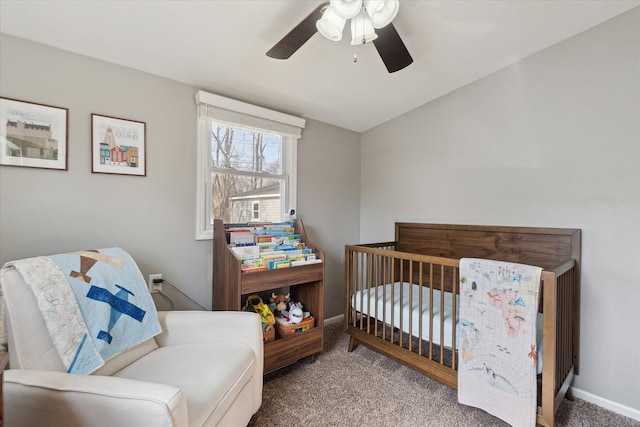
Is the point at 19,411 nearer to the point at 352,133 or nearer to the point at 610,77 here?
the point at 352,133

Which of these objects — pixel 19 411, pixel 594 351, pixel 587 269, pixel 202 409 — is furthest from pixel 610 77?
pixel 19 411

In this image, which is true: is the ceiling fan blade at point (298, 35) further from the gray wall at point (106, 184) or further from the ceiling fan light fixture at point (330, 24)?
the gray wall at point (106, 184)

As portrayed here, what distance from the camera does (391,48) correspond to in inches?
57.8

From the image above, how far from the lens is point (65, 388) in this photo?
35.8 inches

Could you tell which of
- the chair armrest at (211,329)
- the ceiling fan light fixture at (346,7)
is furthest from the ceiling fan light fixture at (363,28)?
the chair armrest at (211,329)

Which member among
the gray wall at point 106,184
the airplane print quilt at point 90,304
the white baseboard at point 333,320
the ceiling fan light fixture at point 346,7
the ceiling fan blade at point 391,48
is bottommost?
the white baseboard at point 333,320

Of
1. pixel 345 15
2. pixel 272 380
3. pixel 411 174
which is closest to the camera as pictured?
pixel 345 15

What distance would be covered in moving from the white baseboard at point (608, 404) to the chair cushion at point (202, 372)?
2121 millimetres

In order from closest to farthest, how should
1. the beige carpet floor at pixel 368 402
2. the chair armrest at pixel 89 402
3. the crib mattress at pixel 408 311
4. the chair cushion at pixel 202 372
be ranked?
the chair armrest at pixel 89 402, the chair cushion at pixel 202 372, the beige carpet floor at pixel 368 402, the crib mattress at pixel 408 311

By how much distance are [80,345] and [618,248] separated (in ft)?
9.49

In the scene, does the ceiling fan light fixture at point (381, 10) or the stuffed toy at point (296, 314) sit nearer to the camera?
the ceiling fan light fixture at point (381, 10)

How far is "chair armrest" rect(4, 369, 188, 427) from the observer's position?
867mm

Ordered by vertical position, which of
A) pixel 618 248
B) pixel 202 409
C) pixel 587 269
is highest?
pixel 618 248

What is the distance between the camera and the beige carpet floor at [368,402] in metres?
1.58
